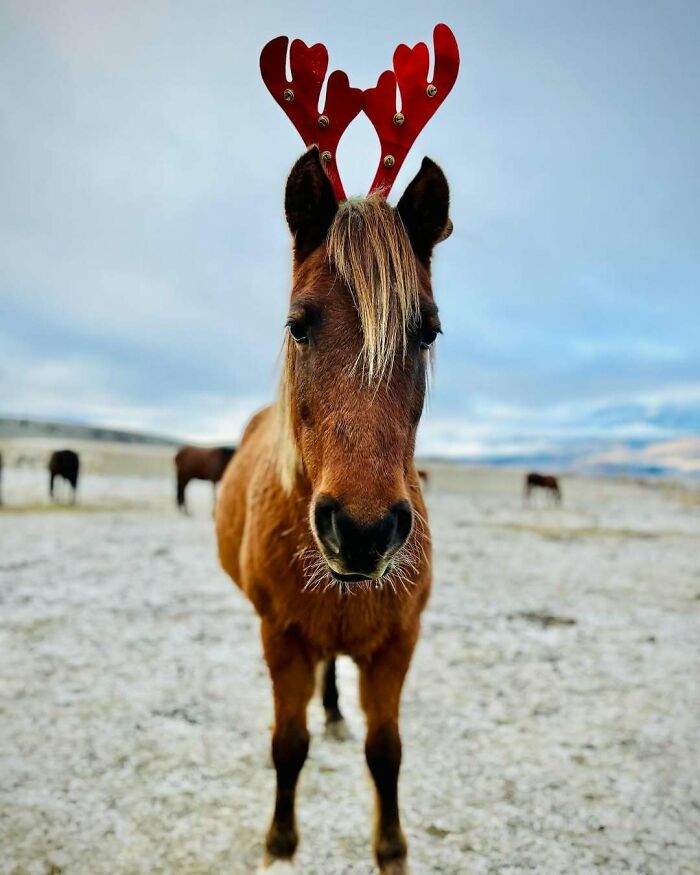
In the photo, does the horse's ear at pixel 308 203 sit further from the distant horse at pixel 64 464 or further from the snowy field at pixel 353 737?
the distant horse at pixel 64 464

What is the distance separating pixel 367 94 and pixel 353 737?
3.60m

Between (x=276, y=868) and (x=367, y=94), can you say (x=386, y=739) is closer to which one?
(x=276, y=868)

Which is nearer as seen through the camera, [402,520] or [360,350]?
[402,520]

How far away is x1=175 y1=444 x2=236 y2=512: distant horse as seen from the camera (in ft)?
54.8

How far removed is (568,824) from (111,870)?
217 cm

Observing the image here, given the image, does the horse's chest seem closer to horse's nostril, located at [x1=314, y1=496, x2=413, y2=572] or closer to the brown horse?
the brown horse

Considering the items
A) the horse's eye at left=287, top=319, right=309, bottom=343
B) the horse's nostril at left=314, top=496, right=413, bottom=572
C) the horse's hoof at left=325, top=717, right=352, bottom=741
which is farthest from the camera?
the horse's hoof at left=325, top=717, right=352, bottom=741

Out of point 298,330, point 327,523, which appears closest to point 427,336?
point 298,330

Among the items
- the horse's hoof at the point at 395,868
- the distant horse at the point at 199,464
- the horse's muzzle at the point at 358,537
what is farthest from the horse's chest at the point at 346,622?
the distant horse at the point at 199,464

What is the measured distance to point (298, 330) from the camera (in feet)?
5.87

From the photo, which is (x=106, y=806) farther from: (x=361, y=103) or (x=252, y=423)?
(x=361, y=103)

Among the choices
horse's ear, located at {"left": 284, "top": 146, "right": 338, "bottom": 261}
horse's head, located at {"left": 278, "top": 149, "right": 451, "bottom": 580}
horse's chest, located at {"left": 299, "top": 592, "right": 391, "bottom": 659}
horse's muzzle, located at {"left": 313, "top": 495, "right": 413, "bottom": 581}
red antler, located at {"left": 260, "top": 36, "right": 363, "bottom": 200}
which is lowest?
horse's chest, located at {"left": 299, "top": 592, "right": 391, "bottom": 659}

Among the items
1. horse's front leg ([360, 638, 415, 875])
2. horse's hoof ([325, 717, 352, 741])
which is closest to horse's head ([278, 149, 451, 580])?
horse's front leg ([360, 638, 415, 875])

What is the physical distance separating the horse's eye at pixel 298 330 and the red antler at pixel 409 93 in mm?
743
